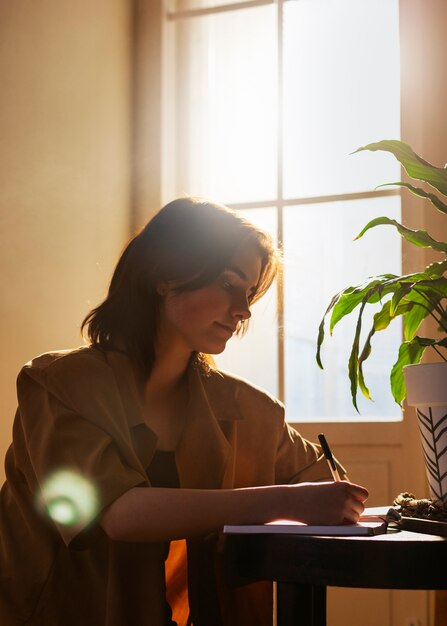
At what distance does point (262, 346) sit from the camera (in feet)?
7.73

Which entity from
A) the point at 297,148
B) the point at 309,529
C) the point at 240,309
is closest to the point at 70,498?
the point at 309,529

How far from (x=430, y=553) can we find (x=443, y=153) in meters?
1.38

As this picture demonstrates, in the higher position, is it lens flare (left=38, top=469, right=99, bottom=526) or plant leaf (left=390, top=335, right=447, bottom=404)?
plant leaf (left=390, top=335, right=447, bottom=404)

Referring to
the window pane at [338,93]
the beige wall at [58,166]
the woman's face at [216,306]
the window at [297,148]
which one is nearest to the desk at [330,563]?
the woman's face at [216,306]

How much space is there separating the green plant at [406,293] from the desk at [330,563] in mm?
340

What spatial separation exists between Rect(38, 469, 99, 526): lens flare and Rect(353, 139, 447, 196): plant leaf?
681mm

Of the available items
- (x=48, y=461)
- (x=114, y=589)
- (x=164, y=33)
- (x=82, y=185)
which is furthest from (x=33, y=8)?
(x=114, y=589)

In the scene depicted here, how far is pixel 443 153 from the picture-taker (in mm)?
2086

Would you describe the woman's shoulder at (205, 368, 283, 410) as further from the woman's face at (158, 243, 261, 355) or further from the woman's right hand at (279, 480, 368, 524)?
the woman's right hand at (279, 480, 368, 524)

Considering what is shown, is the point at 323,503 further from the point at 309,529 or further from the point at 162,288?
the point at 162,288

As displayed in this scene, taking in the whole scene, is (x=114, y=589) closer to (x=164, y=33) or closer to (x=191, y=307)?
(x=191, y=307)

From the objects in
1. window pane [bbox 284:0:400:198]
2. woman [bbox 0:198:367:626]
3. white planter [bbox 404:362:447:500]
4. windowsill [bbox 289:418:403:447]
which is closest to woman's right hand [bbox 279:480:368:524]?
woman [bbox 0:198:367:626]

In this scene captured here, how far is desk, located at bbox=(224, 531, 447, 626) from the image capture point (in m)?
0.93

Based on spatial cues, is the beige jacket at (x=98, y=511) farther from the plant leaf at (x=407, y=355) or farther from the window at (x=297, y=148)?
the window at (x=297, y=148)
